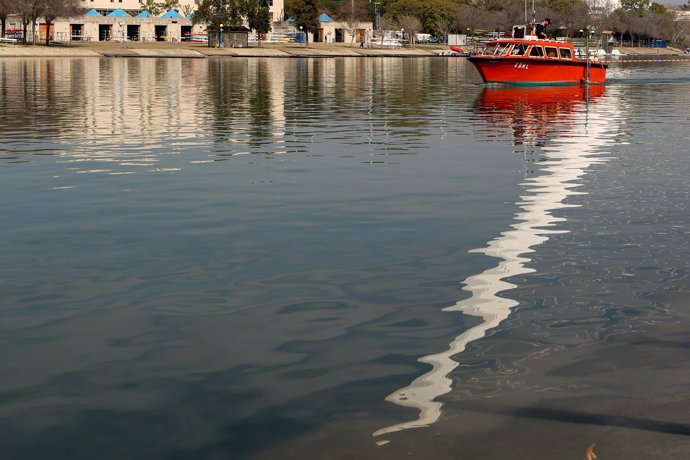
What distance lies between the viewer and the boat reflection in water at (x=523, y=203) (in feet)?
24.0

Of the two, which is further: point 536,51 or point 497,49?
point 497,49

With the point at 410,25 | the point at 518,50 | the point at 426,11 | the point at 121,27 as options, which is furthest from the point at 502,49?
the point at 426,11

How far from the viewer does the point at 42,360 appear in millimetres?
7969

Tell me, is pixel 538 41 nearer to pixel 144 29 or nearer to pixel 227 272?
pixel 227 272

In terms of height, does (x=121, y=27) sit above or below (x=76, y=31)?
above

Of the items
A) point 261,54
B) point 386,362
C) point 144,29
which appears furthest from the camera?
point 144,29

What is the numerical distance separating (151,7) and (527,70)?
126 m

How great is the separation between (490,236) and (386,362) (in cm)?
522

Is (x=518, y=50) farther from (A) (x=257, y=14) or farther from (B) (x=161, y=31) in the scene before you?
(B) (x=161, y=31)

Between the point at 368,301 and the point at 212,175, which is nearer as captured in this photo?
the point at 368,301

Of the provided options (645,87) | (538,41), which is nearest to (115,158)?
(538,41)

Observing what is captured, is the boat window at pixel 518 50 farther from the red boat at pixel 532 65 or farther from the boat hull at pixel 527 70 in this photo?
the boat hull at pixel 527 70

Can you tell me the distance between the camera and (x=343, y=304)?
9602mm

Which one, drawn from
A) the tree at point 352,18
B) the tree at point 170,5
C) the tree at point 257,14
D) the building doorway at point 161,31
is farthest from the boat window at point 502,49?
the tree at point 170,5
